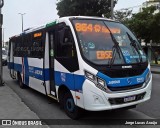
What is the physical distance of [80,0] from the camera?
28453mm

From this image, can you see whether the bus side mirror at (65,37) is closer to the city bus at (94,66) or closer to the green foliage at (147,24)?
the city bus at (94,66)

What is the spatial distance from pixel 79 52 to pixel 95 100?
114 cm

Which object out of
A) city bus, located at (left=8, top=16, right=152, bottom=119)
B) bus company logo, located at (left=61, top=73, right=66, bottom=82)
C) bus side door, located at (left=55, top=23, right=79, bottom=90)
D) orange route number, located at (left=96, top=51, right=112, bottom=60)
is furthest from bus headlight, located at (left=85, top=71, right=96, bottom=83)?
bus company logo, located at (left=61, top=73, right=66, bottom=82)

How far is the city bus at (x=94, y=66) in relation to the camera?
5691 millimetres

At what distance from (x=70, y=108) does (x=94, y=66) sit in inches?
58.2

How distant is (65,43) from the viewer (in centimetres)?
670

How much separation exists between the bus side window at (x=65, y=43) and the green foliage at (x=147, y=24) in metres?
25.2

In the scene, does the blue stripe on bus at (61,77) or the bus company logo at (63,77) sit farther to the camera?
the bus company logo at (63,77)

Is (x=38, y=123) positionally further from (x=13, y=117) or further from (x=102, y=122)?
(x=102, y=122)

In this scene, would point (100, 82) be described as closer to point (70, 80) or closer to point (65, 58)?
point (70, 80)

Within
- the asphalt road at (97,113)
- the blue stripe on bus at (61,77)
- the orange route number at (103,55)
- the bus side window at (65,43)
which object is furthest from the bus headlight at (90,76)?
the asphalt road at (97,113)

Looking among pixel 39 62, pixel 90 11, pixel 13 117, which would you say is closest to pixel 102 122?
pixel 13 117

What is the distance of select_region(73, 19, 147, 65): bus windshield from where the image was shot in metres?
6.07

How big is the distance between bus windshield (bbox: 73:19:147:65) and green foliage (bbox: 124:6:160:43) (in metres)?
24.8
